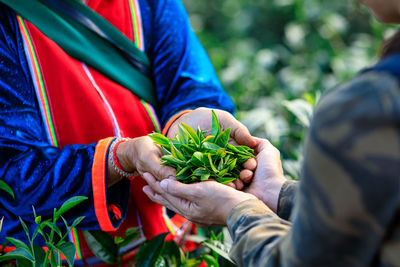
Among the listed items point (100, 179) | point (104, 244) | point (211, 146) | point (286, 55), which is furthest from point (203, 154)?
point (286, 55)

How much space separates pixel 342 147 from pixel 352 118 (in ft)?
0.14

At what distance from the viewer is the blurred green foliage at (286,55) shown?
7.03 feet

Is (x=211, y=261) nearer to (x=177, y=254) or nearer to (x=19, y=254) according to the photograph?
(x=177, y=254)

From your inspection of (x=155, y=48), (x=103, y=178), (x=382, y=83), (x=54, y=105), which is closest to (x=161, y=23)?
(x=155, y=48)

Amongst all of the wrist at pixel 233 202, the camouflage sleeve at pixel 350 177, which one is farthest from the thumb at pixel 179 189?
the camouflage sleeve at pixel 350 177

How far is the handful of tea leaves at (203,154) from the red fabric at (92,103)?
18 centimetres

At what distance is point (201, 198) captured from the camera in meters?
1.09

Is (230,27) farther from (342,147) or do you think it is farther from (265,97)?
(342,147)

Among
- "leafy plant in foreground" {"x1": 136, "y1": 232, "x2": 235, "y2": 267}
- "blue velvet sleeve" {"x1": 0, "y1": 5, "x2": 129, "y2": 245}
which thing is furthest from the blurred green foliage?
"blue velvet sleeve" {"x1": 0, "y1": 5, "x2": 129, "y2": 245}

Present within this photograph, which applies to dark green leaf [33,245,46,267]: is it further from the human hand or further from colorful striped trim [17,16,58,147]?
the human hand

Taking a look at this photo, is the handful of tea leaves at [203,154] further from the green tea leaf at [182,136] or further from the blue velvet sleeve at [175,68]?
the blue velvet sleeve at [175,68]

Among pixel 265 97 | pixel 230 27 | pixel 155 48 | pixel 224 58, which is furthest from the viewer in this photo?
pixel 230 27

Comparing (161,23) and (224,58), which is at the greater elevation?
(161,23)

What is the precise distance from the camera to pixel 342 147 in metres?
0.62
